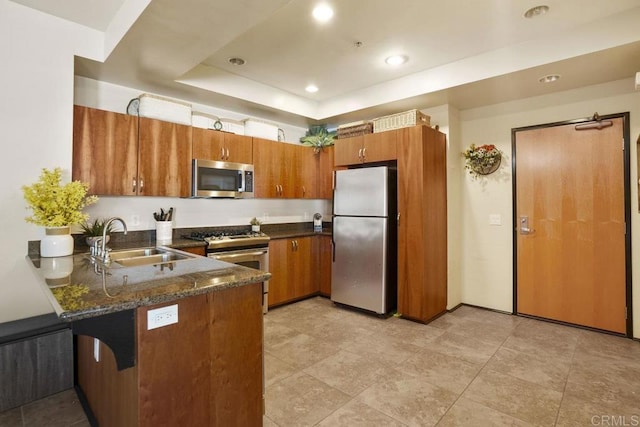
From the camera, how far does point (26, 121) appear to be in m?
2.47

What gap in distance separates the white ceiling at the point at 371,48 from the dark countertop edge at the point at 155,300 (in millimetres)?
1668

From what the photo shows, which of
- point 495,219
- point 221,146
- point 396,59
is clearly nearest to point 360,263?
point 495,219

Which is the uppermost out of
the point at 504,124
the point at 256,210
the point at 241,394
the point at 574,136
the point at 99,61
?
the point at 99,61

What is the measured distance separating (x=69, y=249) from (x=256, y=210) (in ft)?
7.86

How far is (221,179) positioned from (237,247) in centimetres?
80

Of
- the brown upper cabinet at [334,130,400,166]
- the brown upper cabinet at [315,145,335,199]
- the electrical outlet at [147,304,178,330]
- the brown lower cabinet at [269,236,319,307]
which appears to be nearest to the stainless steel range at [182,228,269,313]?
the brown lower cabinet at [269,236,319,307]

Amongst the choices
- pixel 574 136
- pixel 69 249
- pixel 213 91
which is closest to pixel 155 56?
pixel 213 91

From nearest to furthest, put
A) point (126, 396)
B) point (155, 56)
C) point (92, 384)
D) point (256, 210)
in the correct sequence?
point (126, 396) < point (92, 384) < point (155, 56) < point (256, 210)

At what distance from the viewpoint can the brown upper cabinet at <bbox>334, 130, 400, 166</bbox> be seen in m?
3.77

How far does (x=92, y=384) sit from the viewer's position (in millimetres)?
2029

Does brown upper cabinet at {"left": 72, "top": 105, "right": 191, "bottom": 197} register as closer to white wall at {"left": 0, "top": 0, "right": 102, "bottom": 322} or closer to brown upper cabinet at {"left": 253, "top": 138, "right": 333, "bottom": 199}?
white wall at {"left": 0, "top": 0, "right": 102, "bottom": 322}

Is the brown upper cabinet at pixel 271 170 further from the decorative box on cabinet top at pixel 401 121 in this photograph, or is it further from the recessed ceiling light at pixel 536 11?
the recessed ceiling light at pixel 536 11

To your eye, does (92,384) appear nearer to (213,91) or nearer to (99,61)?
(99,61)

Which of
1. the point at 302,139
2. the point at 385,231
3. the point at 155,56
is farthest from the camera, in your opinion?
the point at 302,139
